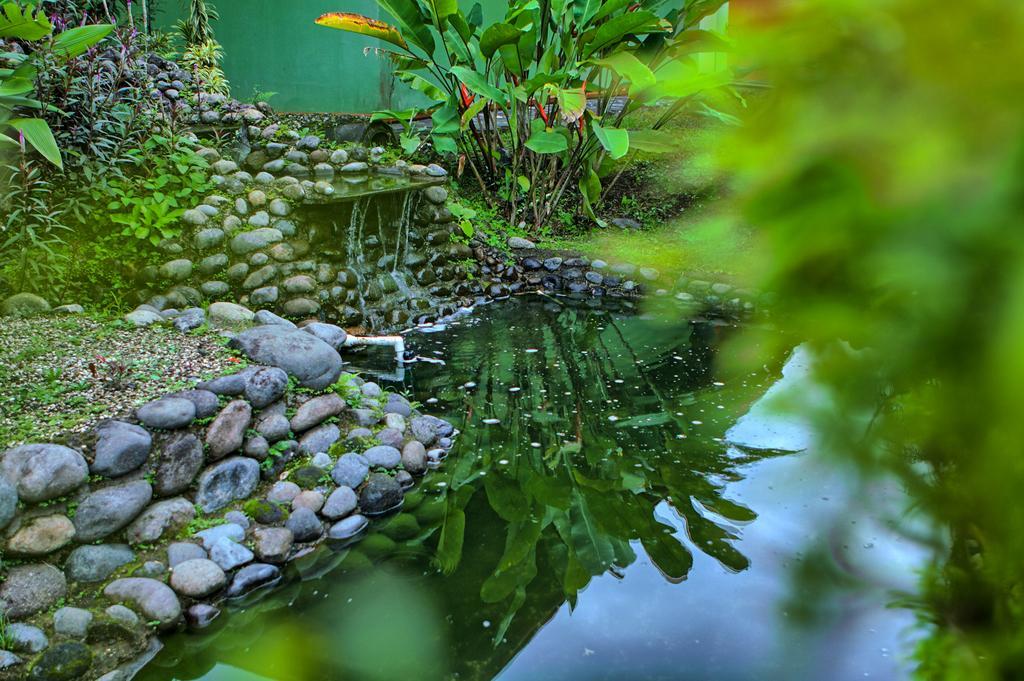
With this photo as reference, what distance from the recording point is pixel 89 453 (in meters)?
3.00

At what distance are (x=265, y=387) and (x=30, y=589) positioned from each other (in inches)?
52.0

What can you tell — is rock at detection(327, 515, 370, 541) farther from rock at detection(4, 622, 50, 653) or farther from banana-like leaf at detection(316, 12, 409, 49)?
banana-like leaf at detection(316, 12, 409, 49)

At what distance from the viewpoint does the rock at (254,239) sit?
5719 mm

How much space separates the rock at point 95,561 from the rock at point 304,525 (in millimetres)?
630

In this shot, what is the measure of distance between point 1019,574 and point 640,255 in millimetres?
542

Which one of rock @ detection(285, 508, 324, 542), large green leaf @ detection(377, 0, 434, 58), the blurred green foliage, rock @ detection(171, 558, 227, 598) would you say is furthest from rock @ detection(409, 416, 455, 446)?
large green leaf @ detection(377, 0, 434, 58)

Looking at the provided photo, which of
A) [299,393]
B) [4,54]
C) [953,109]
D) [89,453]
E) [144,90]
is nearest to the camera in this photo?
[953,109]

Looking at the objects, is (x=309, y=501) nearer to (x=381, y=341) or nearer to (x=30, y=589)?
(x=30, y=589)

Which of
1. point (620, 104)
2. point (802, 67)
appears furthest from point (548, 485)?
point (620, 104)

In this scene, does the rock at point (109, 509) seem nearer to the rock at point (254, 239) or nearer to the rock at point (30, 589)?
the rock at point (30, 589)

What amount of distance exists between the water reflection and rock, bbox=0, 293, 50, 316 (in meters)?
2.17

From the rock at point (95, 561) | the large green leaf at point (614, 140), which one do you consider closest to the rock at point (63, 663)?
the rock at point (95, 561)

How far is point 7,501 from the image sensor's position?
2682mm

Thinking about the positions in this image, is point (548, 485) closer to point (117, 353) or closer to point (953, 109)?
point (117, 353)
